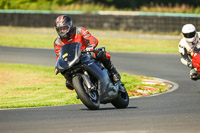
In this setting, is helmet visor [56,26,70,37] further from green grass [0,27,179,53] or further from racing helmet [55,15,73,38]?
green grass [0,27,179,53]

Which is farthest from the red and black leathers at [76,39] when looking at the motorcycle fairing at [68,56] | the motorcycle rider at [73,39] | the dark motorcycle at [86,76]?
the motorcycle fairing at [68,56]

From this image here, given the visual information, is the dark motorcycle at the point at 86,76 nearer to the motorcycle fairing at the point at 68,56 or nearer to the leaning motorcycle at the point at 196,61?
the motorcycle fairing at the point at 68,56

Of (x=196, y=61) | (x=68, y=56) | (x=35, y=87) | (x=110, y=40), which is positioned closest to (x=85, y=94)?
(x=68, y=56)

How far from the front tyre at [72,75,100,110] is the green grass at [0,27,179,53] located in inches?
698

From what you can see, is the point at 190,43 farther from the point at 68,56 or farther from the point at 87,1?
the point at 87,1

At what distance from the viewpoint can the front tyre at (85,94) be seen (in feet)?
27.2

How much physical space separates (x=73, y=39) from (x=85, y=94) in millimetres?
1383

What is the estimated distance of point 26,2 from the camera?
44438mm

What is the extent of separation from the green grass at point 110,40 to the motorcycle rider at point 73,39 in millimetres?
16944

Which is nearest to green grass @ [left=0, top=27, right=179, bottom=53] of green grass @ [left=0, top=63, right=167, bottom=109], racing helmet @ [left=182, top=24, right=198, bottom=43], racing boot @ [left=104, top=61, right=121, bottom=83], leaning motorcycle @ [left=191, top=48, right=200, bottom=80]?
green grass @ [left=0, top=63, right=167, bottom=109]

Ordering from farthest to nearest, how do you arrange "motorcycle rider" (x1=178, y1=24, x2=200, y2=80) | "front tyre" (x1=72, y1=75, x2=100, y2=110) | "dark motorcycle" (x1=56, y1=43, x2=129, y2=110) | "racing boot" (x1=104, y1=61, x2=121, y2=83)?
"motorcycle rider" (x1=178, y1=24, x2=200, y2=80) < "racing boot" (x1=104, y1=61, x2=121, y2=83) < "dark motorcycle" (x1=56, y1=43, x2=129, y2=110) < "front tyre" (x1=72, y1=75, x2=100, y2=110)

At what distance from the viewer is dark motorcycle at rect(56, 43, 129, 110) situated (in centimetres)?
840

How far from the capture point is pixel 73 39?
9328mm

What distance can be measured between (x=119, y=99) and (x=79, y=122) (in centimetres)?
221
